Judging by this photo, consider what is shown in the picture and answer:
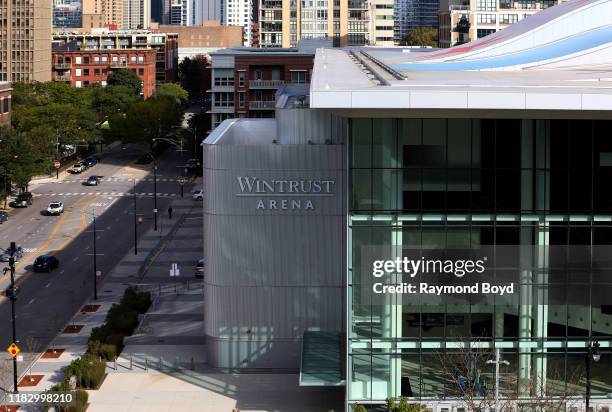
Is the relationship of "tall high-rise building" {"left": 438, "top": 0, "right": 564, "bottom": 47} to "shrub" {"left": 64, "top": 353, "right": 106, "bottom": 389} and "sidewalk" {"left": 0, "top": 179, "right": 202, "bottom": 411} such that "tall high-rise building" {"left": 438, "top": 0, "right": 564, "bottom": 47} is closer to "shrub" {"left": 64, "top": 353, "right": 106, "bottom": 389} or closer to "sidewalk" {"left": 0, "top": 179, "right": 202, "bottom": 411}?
"sidewalk" {"left": 0, "top": 179, "right": 202, "bottom": 411}

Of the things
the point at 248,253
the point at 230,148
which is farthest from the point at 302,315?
the point at 230,148

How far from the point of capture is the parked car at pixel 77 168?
15516cm

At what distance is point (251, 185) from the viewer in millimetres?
66188

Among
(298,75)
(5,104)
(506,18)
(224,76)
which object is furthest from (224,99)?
(506,18)

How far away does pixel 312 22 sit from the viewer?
18600 centimetres

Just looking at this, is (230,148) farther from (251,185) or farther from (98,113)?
(98,113)

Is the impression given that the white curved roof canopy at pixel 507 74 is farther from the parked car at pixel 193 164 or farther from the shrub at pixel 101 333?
the parked car at pixel 193 164

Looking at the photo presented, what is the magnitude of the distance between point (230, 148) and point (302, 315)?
8.45 metres

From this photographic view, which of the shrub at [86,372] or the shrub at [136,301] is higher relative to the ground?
the shrub at [136,301]

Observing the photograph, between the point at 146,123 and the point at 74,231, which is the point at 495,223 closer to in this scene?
the point at 74,231

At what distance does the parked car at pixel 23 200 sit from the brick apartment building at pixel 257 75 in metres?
22.8

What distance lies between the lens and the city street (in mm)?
83119

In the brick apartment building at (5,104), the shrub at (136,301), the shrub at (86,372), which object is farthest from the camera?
the brick apartment building at (5,104)

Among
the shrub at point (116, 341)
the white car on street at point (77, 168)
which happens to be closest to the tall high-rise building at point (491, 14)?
the white car on street at point (77, 168)
